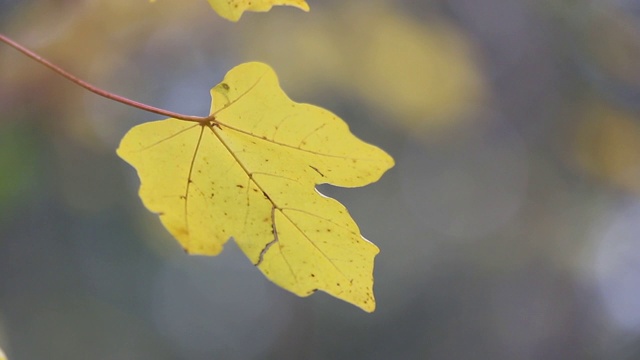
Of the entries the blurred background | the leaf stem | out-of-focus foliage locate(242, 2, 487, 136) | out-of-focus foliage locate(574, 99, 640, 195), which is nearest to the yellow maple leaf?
the leaf stem

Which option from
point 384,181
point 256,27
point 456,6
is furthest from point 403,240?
point 256,27

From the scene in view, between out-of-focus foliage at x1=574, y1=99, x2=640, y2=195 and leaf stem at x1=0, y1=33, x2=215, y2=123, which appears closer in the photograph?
leaf stem at x1=0, y1=33, x2=215, y2=123

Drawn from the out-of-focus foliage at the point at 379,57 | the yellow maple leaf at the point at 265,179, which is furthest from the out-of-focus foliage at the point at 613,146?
the yellow maple leaf at the point at 265,179

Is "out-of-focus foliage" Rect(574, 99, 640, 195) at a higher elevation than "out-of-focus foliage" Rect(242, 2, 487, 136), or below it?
higher

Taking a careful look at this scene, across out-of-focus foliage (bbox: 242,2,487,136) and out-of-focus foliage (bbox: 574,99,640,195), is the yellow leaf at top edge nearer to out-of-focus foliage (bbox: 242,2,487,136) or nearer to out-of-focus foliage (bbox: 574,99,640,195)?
out-of-focus foliage (bbox: 242,2,487,136)

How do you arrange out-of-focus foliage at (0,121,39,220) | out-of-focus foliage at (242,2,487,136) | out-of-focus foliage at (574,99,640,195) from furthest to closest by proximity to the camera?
out-of-focus foliage at (574,99,640,195) → out-of-focus foliage at (242,2,487,136) → out-of-focus foliage at (0,121,39,220)

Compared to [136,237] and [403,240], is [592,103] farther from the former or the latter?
[136,237]

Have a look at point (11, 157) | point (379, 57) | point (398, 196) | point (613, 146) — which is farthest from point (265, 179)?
point (398, 196)
